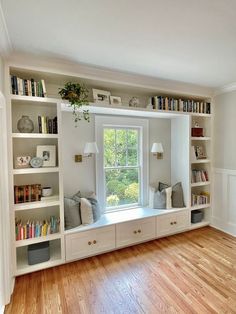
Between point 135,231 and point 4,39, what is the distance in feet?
8.91

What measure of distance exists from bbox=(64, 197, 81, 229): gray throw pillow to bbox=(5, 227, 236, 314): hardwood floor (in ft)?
1.60

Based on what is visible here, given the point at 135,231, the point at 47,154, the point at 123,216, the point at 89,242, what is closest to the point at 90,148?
the point at 47,154

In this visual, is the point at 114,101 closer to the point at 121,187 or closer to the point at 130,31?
the point at 130,31

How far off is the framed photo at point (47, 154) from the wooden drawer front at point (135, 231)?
126cm

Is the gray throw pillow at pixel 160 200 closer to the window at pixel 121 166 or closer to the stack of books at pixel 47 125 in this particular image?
the window at pixel 121 166

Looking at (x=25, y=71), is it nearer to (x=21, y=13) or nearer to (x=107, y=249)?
(x=21, y=13)

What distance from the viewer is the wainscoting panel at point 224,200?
3.16 meters

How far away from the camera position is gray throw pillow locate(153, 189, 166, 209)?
3.18m

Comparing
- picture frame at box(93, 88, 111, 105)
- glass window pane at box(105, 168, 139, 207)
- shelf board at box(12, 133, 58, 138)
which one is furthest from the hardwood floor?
picture frame at box(93, 88, 111, 105)

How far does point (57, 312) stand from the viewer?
170 centimetres

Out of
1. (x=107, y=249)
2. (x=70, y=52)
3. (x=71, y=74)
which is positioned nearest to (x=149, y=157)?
(x=107, y=249)

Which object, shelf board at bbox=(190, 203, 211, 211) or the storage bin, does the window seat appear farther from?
the storage bin

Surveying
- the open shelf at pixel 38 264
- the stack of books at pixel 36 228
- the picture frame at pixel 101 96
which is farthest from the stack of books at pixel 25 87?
the open shelf at pixel 38 264

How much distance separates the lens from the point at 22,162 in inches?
87.6
